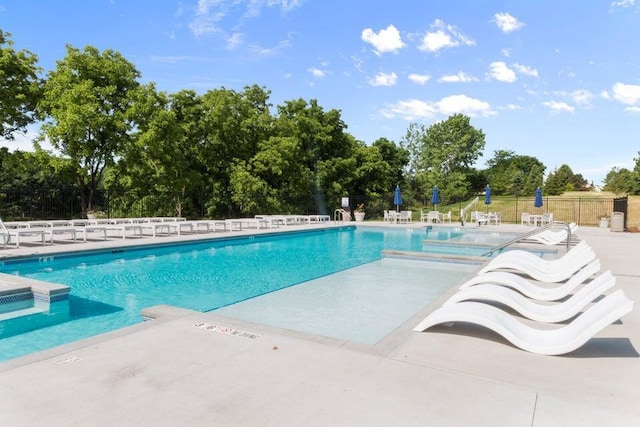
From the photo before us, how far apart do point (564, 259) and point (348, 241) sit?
9404 millimetres

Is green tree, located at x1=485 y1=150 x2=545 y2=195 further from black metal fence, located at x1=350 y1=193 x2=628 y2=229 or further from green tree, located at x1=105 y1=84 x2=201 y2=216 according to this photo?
green tree, located at x1=105 y1=84 x2=201 y2=216

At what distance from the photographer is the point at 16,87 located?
1675 centimetres

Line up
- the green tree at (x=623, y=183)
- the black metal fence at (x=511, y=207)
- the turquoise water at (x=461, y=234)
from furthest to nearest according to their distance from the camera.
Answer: the green tree at (x=623, y=183)
the black metal fence at (x=511, y=207)
the turquoise water at (x=461, y=234)

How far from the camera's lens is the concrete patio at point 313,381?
229 centimetres

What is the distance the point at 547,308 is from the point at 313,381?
297 cm

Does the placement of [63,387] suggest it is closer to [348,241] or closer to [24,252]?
[24,252]

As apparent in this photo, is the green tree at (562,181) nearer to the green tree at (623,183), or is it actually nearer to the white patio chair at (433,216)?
the green tree at (623,183)

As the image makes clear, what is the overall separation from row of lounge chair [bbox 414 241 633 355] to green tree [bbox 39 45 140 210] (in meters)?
16.6

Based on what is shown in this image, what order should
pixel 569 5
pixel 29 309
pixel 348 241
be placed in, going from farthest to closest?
pixel 348 241 → pixel 569 5 → pixel 29 309

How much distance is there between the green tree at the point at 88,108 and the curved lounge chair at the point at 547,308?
16.8 m

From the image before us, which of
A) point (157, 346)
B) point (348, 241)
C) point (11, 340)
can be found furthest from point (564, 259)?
point (348, 241)

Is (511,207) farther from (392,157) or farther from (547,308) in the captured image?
(547,308)

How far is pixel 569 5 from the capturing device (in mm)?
14023

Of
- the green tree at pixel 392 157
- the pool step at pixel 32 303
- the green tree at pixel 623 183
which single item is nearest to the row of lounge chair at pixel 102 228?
the pool step at pixel 32 303
